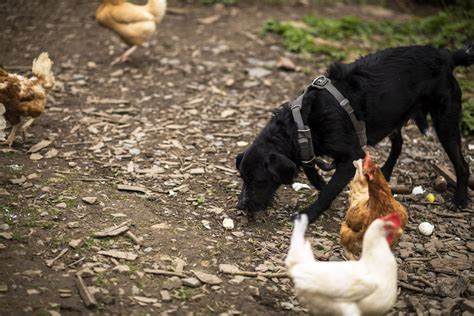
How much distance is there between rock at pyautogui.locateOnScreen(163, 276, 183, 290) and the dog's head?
111 cm

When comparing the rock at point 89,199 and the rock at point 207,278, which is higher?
the rock at point 89,199

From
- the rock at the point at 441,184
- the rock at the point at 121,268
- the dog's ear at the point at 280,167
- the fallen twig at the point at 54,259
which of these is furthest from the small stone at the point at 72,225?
the rock at the point at 441,184

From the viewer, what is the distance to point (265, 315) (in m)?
3.65

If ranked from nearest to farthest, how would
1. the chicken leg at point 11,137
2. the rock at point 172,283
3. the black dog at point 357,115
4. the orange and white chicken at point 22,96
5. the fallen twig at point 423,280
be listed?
the rock at point 172,283 < the fallen twig at point 423,280 < the black dog at point 357,115 < the orange and white chicken at point 22,96 < the chicken leg at point 11,137

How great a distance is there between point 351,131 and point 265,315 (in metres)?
1.92

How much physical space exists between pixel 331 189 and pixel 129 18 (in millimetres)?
4263

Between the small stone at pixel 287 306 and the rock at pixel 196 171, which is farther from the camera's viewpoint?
the rock at pixel 196 171

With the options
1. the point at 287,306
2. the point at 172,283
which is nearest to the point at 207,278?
the point at 172,283

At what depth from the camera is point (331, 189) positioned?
4684 mm

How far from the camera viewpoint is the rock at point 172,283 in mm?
3788

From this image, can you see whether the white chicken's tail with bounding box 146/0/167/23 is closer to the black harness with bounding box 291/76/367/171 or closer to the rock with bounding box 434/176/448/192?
the black harness with bounding box 291/76/367/171

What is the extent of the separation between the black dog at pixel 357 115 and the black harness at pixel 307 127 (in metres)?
0.04

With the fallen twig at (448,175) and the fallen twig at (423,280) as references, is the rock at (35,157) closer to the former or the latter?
the fallen twig at (423,280)

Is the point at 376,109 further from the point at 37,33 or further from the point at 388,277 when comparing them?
the point at 37,33
